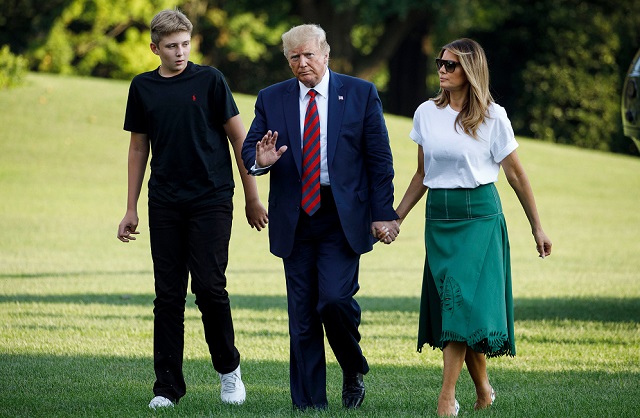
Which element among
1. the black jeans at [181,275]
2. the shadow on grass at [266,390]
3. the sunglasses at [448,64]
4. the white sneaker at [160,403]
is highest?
the sunglasses at [448,64]

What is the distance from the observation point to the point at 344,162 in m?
5.59

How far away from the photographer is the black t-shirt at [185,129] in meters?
5.80

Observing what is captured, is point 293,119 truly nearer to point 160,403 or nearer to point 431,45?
point 160,403

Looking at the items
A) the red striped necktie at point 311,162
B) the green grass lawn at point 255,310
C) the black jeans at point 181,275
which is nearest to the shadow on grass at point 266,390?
the green grass lawn at point 255,310

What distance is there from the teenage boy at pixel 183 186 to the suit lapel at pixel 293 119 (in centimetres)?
36

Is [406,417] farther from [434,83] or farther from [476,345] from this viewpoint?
[434,83]

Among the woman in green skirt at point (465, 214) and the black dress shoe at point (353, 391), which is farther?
the black dress shoe at point (353, 391)

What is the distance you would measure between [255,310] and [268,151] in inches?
200

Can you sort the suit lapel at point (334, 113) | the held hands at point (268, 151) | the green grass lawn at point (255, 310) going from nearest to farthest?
the held hands at point (268, 151) → the suit lapel at point (334, 113) → the green grass lawn at point (255, 310)

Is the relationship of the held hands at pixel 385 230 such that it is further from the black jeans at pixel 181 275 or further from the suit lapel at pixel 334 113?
the black jeans at pixel 181 275

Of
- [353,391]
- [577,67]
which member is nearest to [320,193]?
[353,391]

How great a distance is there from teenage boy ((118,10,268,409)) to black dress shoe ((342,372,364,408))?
61 cm

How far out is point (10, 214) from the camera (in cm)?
1947

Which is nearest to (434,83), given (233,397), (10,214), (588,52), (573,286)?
(588,52)
